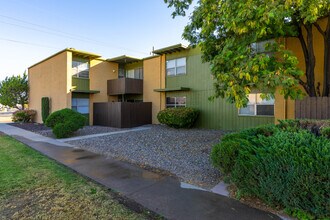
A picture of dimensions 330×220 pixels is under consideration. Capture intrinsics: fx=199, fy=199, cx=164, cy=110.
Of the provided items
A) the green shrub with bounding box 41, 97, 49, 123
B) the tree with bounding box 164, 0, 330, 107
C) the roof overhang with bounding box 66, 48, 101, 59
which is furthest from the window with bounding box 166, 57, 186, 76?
the green shrub with bounding box 41, 97, 49, 123

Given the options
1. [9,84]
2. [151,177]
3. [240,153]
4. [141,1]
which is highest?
[141,1]

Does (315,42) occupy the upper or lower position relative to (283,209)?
upper

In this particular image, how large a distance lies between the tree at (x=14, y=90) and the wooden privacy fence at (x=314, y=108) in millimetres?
24446

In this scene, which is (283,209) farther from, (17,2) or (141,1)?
(17,2)

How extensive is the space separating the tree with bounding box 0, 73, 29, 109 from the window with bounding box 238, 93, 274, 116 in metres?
21.9

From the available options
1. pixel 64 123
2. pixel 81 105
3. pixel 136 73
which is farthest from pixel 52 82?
pixel 64 123

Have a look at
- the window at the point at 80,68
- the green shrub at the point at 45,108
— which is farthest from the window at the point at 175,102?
the green shrub at the point at 45,108

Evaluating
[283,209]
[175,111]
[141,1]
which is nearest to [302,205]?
[283,209]

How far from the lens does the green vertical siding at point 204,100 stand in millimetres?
12398

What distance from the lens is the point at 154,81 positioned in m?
16.7

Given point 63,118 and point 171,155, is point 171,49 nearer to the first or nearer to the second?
point 63,118

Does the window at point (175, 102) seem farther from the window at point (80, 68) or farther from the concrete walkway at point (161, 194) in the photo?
the concrete walkway at point (161, 194)

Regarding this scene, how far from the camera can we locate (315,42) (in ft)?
31.0

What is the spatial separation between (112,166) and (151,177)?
4.95ft
